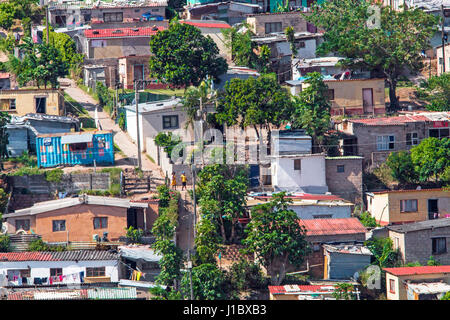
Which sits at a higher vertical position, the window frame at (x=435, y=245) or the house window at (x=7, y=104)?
the house window at (x=7, y=104)

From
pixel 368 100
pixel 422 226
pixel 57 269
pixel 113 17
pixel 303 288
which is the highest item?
pixel 113 17

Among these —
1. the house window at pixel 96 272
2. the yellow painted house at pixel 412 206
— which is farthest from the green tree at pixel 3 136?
the yellow painted house at pixel 412 206

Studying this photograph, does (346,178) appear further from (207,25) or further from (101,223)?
(207,25)

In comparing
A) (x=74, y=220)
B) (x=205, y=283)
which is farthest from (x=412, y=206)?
(x=74, y=220)

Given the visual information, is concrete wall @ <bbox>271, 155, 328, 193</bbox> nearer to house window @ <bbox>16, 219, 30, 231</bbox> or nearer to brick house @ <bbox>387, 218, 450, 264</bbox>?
brick house @ <bbox>387, 218, 450, 264</bbox>

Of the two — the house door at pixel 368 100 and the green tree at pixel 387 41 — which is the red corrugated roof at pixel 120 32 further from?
the house door at pixel 368 100

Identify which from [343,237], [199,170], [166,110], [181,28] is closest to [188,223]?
[199,170]

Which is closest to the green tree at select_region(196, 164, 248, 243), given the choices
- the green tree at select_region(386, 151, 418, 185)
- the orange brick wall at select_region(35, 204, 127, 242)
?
the orange brick wall at select_region(35, 204, 127, 242)
